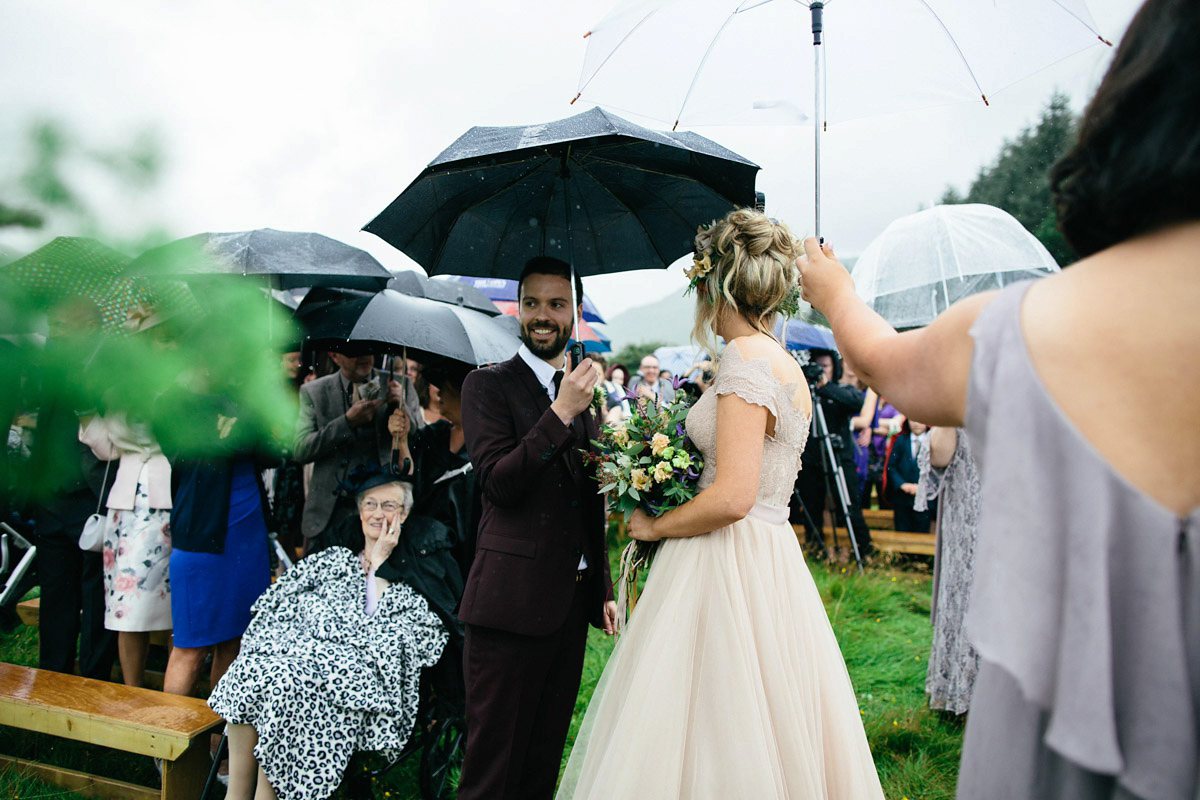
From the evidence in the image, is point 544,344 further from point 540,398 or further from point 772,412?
point 772,412

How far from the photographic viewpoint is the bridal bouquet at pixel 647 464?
2273mm

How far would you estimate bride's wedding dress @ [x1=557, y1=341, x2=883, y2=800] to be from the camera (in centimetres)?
193

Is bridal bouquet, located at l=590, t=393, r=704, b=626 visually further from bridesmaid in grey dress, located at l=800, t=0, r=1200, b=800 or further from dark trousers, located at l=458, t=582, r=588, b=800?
bridesmaid in grey dress, located at l=800, t=0, r=1200, b=800

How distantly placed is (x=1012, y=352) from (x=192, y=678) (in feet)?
13.2

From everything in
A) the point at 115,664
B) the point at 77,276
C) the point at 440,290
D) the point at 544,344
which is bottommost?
the point at 115,664

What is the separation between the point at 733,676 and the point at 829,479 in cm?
578

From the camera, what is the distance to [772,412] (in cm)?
214

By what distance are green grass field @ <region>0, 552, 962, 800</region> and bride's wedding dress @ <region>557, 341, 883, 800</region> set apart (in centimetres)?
158

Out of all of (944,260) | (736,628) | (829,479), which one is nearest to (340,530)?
(736,628)

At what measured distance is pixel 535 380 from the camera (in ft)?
8.74

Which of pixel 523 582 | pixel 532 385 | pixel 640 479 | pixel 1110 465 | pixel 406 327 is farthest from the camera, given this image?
pixel 406 327

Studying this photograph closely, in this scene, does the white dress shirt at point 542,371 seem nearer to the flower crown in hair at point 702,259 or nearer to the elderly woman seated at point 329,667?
the flower crown in hair at point 702,259

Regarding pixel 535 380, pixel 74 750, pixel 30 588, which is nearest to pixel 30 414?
pixel 74 750

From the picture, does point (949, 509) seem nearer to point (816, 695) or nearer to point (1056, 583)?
point (816, 695)
